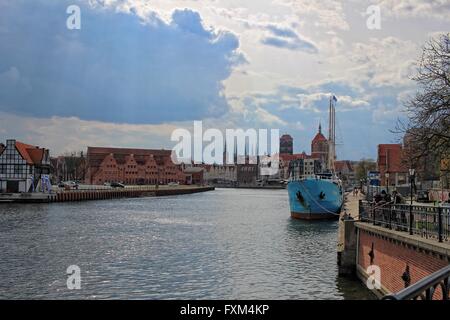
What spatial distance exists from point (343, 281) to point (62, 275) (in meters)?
12.2

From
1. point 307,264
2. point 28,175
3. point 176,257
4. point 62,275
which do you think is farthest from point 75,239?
point 28,175

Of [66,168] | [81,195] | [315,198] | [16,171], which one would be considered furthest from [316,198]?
[66,168]

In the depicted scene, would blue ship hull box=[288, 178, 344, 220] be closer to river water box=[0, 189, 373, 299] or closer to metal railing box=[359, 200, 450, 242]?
river water box=[0, 189, 373, 299]

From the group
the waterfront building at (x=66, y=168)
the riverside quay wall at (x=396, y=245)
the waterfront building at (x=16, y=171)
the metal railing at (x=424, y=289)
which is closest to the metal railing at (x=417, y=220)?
the riverside quay wall at (x=396, y=245)

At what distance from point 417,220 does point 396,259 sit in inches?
54.6

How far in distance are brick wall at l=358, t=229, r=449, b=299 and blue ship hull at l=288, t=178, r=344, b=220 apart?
3748cm

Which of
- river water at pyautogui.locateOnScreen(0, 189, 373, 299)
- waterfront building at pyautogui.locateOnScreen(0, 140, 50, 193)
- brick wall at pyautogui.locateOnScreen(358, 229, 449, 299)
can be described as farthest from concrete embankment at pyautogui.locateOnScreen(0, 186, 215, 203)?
brick wall at pyautogui.locateOnScreen(358, 229, 449, 299)

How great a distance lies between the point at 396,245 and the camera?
680 inches

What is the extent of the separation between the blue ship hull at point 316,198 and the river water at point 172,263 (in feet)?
40.8

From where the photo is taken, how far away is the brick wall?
46.1ft

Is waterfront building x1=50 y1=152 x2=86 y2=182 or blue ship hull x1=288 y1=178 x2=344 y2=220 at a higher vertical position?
waterfront building x1=50 y1=152 x2=86 y2=182

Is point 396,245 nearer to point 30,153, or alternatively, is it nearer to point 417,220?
point 417,220

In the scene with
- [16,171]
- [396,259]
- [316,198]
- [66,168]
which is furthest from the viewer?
[66,168]

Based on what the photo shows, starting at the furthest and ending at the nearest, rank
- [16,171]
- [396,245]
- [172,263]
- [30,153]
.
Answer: [30,153]
[16,171]
[172,263]
[396,245]
